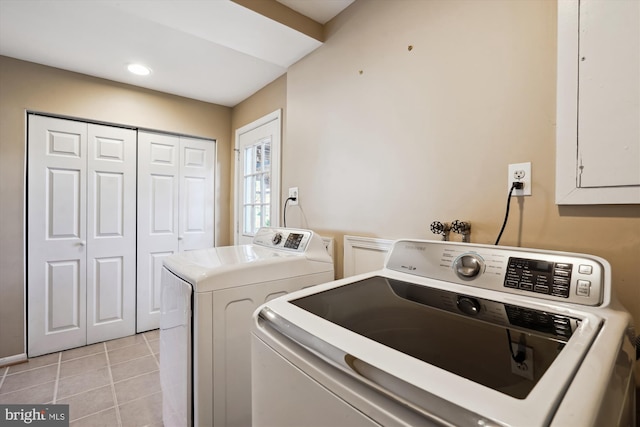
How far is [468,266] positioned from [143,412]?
2057mm

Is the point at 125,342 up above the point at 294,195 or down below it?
below

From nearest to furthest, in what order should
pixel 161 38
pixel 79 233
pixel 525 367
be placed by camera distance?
pixel 525 367
pixel 161 38
pixel 79 233

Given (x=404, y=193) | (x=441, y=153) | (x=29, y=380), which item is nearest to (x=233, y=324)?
(x=404, y=193)

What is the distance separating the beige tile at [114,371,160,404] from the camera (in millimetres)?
1894

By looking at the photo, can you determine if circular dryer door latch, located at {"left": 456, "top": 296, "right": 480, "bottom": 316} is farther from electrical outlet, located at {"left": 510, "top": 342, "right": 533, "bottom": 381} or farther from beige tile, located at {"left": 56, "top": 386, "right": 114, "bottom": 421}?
A: beige tile, located at {"left": 56, "top": 386, "right": 114, "bottom": 421}

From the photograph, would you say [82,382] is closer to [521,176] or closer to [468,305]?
[468,305]

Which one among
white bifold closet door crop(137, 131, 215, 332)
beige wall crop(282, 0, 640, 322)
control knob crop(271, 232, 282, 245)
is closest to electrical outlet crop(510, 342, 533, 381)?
beige wall crop(282, 0, 640, 322)

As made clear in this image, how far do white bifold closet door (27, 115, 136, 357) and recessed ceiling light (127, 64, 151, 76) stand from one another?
575 mm

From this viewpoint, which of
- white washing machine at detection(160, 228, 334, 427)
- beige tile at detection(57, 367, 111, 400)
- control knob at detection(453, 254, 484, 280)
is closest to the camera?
control knob at detection(453, 254, 484, 280)

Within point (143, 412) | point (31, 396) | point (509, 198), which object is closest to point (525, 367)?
point (509, 198)

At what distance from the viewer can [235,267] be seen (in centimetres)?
121

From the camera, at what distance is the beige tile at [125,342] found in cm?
255

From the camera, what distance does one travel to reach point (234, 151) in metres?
3.20

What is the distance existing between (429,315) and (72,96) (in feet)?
10.3
